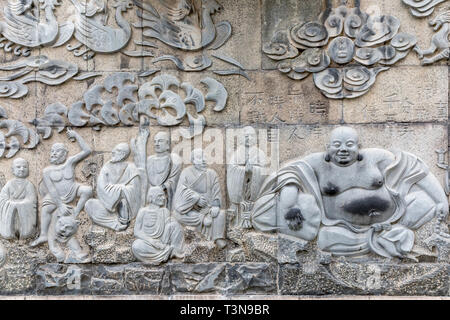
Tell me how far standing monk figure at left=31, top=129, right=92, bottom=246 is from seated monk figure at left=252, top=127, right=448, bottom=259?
76.0 inches

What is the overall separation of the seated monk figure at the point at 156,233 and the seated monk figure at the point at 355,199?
0.93 m

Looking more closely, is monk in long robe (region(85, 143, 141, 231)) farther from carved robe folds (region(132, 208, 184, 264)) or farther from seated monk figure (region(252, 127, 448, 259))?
seated monk figure (region(252, 127, 448, 259))

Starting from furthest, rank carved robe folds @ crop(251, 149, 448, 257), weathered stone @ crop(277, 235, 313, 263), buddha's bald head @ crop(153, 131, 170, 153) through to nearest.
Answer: buddha's bald head @ crop(153, 131, 170, 153) < weathered stone @ crop(277, 235, 313, 263) < carved robe folds @ crop(251, 149, 448, 257)

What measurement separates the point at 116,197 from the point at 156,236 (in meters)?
0.59

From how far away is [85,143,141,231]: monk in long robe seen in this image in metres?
6.62

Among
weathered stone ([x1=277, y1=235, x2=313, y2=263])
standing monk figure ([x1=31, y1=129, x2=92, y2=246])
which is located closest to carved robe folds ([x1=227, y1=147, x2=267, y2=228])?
weathered stone ([x1=277, y1=235, x2=313, y2=263])

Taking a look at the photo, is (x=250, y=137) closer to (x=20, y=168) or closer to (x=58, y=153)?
(x=58, y=153)

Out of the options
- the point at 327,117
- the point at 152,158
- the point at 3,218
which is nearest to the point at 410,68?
the point at 327,117

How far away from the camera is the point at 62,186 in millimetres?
6660

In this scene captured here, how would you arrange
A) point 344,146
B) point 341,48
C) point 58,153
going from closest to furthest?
point 344,146
point 341,48
point 58,153

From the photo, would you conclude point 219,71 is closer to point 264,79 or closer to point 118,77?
point 264,79

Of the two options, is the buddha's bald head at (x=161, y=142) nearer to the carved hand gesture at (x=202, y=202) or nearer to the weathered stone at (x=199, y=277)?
the carved hand gesture at (x=202, y=202)

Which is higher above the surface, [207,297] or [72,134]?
[72,134]

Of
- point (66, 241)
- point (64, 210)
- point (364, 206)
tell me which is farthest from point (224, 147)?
point (66, 241)
